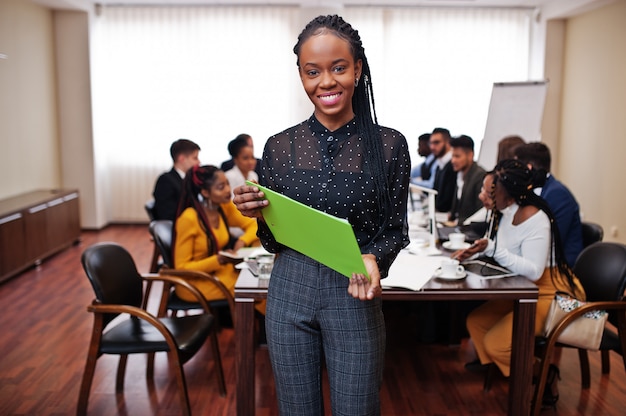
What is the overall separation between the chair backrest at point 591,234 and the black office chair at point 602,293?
69 centimetres

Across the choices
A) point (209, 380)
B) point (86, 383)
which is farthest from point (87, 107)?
point (86, 383)

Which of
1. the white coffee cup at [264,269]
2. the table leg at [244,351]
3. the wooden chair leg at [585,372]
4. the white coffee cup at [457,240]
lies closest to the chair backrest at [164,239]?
the white coffee cup at [264,269]

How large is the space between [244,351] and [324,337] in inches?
45.0

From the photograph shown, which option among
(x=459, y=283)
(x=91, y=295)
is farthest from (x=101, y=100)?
(x=459, y=283)

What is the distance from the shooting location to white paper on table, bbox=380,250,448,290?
270 cm

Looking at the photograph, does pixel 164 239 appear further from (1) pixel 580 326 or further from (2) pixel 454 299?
(1) pixel 580 326

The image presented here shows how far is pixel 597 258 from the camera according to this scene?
3.13m

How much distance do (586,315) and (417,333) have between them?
1.36m

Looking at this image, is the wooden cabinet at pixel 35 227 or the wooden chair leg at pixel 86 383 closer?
the wooden chair leg at pixel 86 383

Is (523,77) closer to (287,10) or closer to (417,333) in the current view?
(287,10)

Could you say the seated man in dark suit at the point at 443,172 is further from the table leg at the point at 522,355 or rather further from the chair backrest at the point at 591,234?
the table leg at the point at 522,355

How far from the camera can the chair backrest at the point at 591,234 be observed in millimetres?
3830

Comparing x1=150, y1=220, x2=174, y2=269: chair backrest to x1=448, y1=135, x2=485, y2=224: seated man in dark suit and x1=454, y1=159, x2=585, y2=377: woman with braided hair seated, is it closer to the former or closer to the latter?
x1=454, y1=159, x2=585, y2=377: woman with braided hair seated

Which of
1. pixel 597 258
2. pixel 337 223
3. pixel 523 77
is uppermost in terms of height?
pixel 523 77
